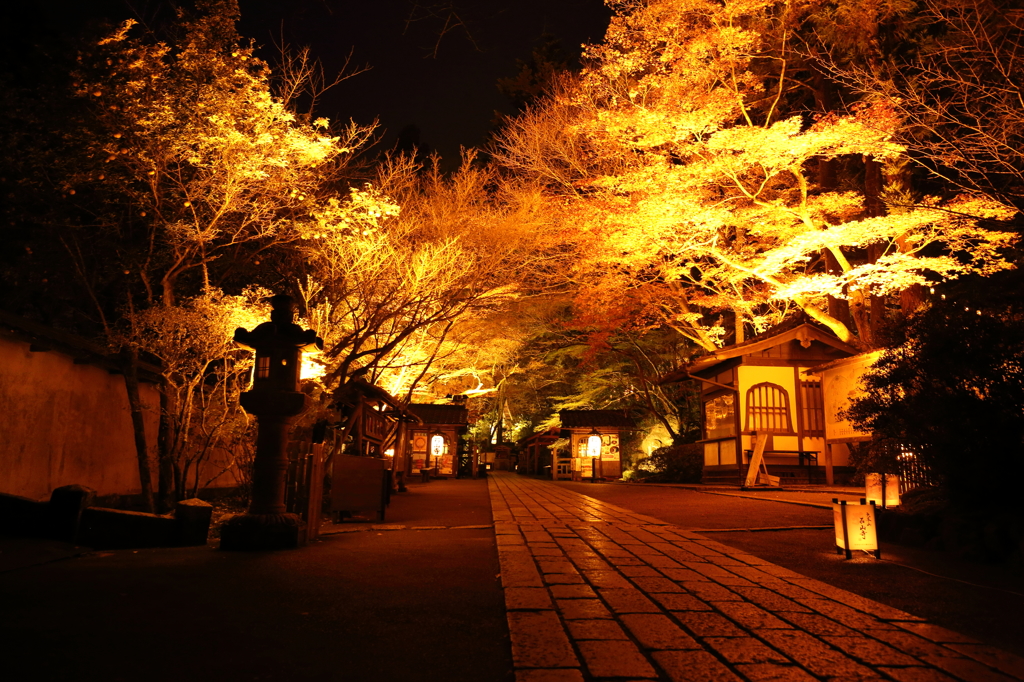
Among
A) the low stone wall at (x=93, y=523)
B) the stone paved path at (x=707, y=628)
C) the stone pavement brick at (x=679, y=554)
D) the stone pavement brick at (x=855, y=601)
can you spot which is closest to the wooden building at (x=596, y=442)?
the stone pavement brick at (x=679, y=554)

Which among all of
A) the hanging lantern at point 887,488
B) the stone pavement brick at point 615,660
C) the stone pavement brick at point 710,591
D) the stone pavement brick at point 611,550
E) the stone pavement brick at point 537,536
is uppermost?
the hanging lantern at point 887,488

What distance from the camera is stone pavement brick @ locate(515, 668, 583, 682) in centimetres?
270

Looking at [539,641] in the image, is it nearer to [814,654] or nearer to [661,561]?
[814,654]

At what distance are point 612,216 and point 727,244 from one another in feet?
18.9

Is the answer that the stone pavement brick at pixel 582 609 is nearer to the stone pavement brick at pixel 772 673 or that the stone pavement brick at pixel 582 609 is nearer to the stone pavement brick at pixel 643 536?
the stone pavement brick at pixel 772 673

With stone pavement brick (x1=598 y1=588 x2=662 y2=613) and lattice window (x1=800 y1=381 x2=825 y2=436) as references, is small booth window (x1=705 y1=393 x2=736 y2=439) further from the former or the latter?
stone pavement brick (x1=598 y1=588 x2=662 y2=613)

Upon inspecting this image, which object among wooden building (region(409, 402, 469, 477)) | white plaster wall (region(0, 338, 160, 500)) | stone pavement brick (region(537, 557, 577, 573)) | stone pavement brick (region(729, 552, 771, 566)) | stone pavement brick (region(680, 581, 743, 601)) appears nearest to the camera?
stone pavement brick (region(680, 581, 743, 601))

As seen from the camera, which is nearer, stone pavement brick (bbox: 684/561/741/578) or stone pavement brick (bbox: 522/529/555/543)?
stone pavement brick (bbox: 684/561/741/578)

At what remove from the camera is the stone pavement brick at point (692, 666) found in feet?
9.01

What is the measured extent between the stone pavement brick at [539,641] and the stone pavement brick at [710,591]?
1167mm

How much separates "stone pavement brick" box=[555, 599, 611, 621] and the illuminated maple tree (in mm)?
11488

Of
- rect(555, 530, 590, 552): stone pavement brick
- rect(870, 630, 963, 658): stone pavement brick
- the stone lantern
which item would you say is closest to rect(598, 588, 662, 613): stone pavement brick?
rect(870, 630, 963, 658): stone pavement brick

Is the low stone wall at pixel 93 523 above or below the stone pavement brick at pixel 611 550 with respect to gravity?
above

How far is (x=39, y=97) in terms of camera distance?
361 inches
